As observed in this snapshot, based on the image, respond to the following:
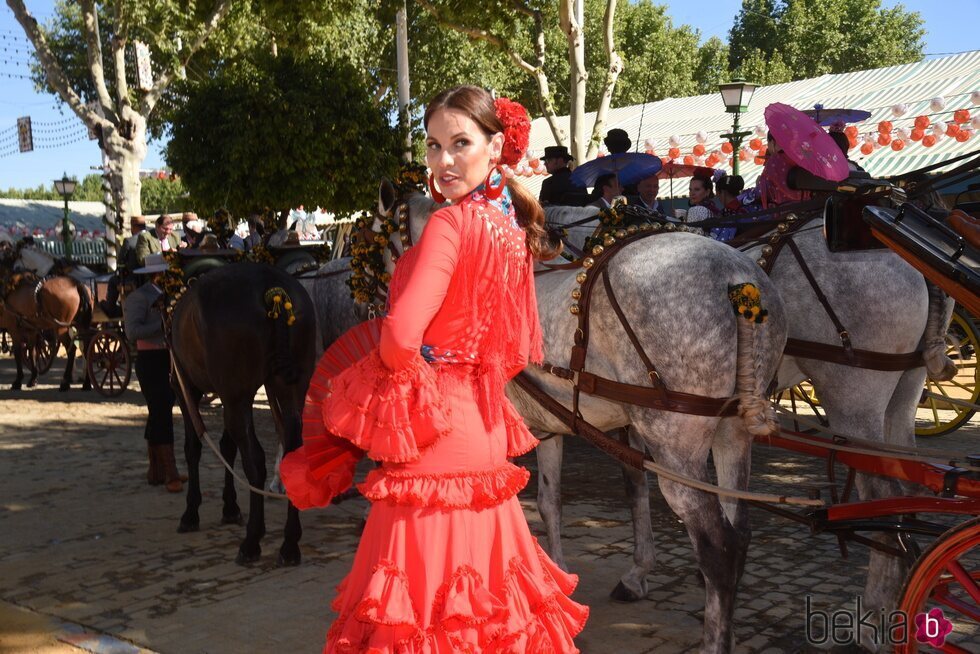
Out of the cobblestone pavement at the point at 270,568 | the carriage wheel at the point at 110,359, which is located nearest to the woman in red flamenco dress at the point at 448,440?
the cobblestone pavement at the point at 270,568

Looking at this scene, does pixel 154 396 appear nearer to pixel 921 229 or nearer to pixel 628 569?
pixel 628 569

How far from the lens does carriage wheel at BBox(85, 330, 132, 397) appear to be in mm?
14680

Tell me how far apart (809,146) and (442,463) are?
329 centimetres

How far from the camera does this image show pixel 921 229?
141 inches

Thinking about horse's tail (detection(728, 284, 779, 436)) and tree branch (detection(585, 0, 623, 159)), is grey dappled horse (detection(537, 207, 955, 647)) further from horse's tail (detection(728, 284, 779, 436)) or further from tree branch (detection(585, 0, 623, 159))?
tree branch (detection(585, 0, 623, 159))

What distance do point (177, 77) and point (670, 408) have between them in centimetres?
1948

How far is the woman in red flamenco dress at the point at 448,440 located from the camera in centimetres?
280

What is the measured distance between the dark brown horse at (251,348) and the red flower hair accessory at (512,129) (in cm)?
383

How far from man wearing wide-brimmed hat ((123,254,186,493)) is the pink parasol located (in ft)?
18.1

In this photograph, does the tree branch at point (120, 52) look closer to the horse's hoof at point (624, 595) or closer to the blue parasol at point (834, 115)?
the blue parasol at point (834, 115)

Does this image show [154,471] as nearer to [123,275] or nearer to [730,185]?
[123,275]

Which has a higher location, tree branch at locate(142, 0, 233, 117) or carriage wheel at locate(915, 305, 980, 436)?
tree branch at locate(142, 0, 233, 117)

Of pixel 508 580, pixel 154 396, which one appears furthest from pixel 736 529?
pixel 154 396

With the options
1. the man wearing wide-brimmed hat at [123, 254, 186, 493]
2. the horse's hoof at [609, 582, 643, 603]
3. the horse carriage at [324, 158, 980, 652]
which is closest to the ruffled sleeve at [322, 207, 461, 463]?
the horse carriage at [324, 158, 980, 652]
